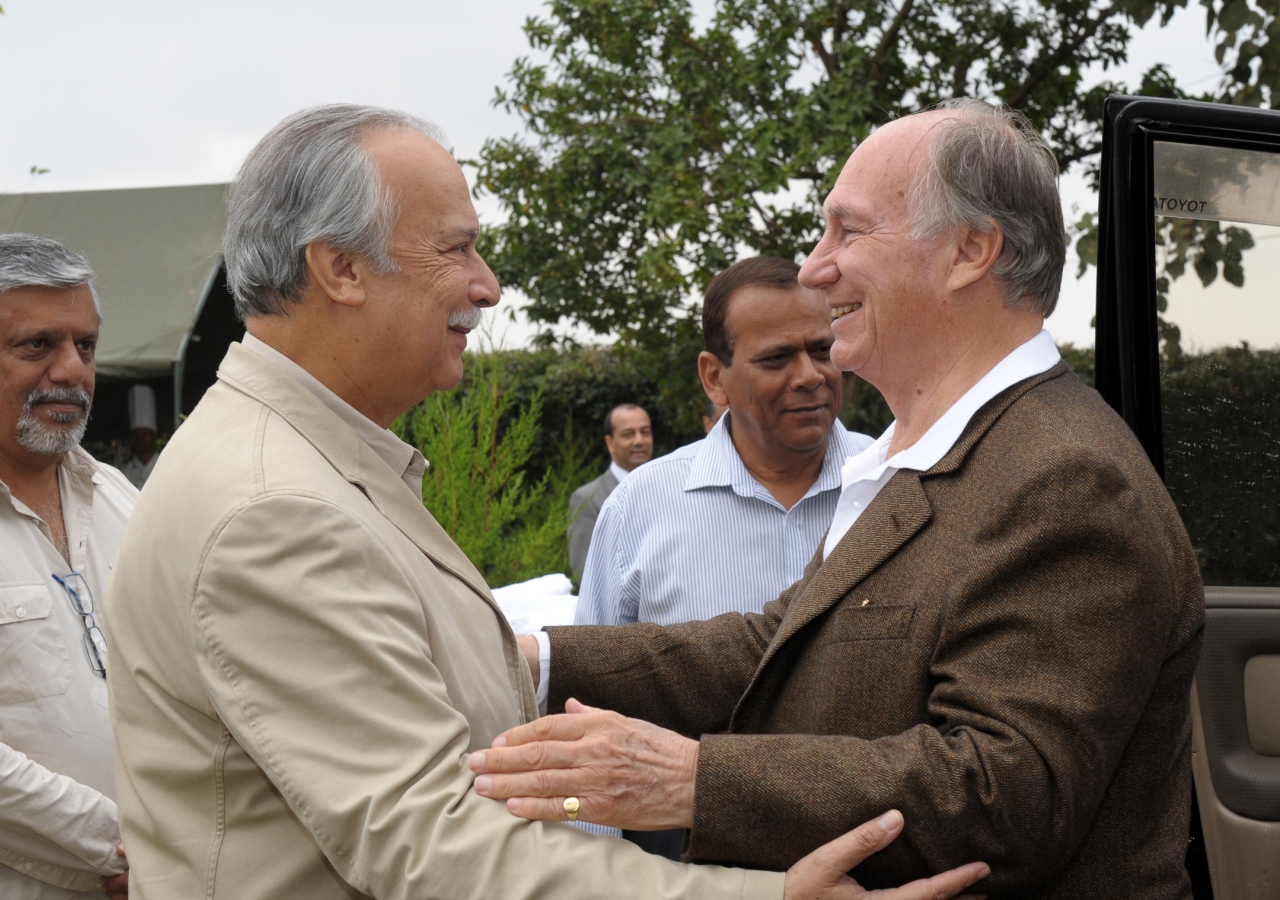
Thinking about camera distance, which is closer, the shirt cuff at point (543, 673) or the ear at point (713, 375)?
the shirt cuff at point (543, 673)

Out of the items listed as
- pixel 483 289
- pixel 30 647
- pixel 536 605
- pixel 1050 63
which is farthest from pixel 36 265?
pixel 1050 63

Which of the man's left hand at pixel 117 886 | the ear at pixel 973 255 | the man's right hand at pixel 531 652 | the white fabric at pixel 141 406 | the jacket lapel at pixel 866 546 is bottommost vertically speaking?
the man's left hand at pixel 117 886

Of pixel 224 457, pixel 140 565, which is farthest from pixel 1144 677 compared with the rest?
pixel 140 565

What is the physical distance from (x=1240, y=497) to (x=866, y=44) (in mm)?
7341

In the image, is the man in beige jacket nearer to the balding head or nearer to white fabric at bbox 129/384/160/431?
the balding head

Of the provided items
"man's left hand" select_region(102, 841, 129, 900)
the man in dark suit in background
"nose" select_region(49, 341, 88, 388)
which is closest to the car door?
"man's left hand" select_region(102, 841, 129, 900)

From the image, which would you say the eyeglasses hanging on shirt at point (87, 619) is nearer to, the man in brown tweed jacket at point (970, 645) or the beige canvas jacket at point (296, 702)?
the beige canvas jacket at point (296, 702)

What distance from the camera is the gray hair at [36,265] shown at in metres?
3.02

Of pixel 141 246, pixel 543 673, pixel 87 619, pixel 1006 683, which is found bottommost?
pixel 543 673

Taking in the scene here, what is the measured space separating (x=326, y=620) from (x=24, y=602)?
1.44 m

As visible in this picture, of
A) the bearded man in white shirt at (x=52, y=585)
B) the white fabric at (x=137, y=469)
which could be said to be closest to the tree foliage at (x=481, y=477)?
the bearded man in white shirt at (x=52, y=585)

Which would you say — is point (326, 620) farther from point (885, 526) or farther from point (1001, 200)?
point (1001, 200)

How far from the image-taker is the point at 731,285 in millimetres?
3609

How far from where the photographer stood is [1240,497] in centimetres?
250
